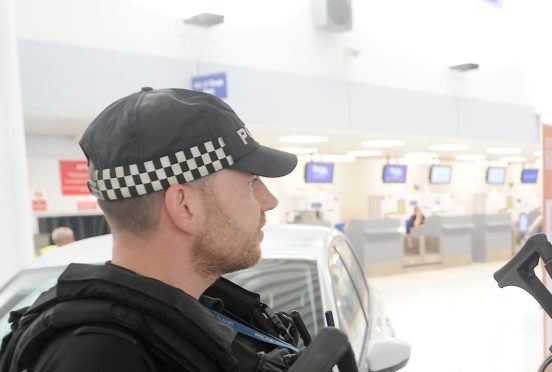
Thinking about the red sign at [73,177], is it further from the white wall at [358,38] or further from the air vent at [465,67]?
the air vent at [465,67]

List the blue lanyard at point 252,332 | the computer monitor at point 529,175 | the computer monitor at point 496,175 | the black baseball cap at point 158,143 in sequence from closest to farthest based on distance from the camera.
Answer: the black baseball cap at point 158,143, the blue lanyard at point 252,332, the computer monitor at point 496,175, the computer monitor at point 529,175

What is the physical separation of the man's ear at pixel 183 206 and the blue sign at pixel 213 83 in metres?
4.89

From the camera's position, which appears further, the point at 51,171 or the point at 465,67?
the point at 465,67

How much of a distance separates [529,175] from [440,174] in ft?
→ 15.1

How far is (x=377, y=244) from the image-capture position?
1070cm

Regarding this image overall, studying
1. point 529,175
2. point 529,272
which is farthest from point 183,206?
point 529,175

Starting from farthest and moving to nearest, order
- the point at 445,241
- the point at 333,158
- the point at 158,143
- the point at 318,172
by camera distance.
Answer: the point at 333,158
the point at 318,172
the point at 445,241
the point at 158,143

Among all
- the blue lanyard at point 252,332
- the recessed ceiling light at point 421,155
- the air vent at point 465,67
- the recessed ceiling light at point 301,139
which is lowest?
the blue lanyard at point 252,332

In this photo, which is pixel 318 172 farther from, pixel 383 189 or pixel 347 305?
pixel 347 305

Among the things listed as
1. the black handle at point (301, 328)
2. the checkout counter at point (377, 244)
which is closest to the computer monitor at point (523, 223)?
the checkout counter at point (377, 244)

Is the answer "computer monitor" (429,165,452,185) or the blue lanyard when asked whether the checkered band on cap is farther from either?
"computer monitor" (429,165,452,185)

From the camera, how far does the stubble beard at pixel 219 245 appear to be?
979mm

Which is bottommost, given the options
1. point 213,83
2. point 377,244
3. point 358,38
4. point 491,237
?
point 491,237

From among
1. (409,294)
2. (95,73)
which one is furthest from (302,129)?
(409,294)
